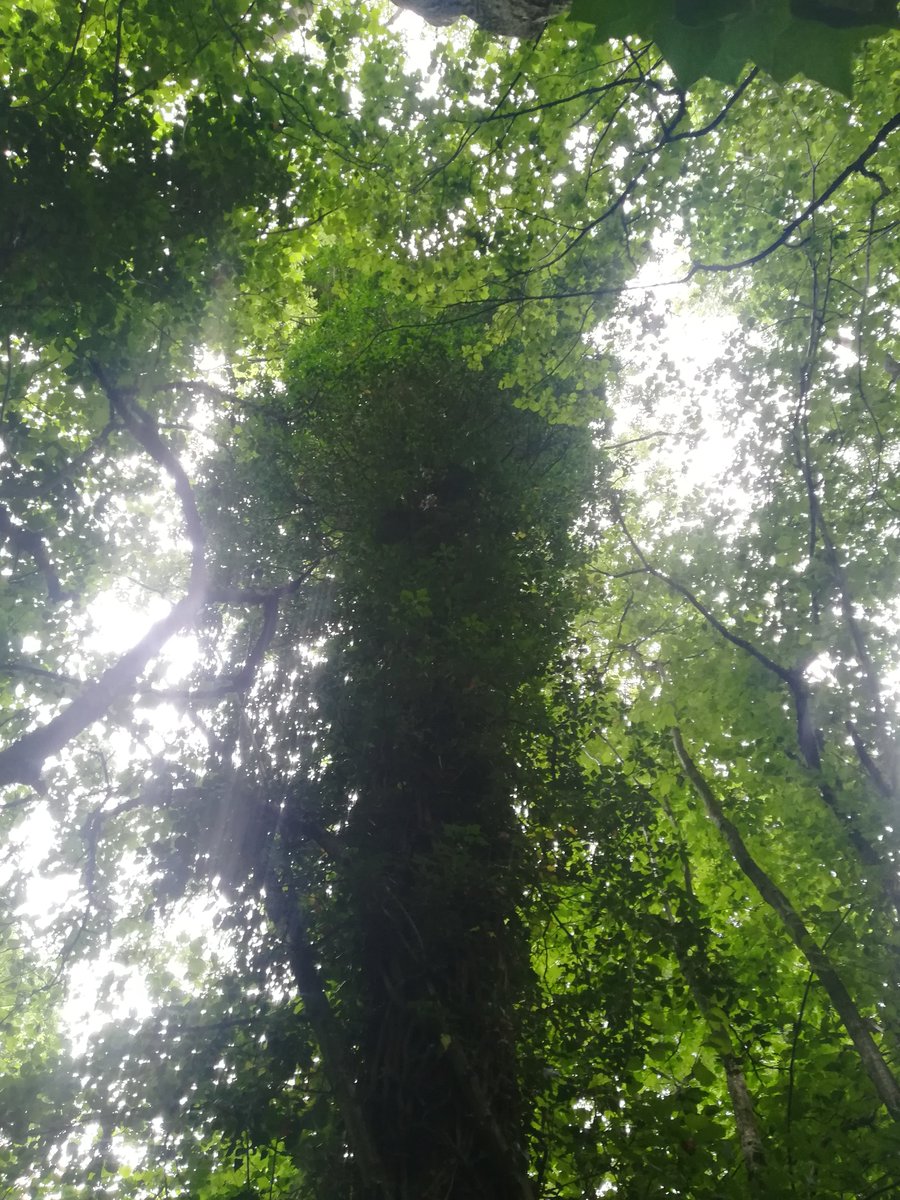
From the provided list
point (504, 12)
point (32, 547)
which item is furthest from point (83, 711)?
point (504, 12)

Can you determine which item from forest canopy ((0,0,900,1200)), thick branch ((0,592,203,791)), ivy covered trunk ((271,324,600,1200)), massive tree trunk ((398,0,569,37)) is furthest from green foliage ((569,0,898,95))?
thick branch ((0,592,203,791))

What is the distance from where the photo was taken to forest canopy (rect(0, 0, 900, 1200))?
3.67m

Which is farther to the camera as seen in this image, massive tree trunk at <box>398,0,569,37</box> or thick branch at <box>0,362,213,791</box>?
thick branch at <box>0,362,213,791</box>

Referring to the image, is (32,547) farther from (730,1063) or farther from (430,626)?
(730,1063)

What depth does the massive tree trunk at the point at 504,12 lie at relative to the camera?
12.0 feet

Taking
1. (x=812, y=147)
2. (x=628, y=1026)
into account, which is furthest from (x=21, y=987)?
(x=812, y=147)

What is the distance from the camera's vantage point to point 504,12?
12.2 feet

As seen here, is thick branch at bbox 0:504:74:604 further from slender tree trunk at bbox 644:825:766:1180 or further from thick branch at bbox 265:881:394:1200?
slender tree trunk at bbox 644:825:766:1180

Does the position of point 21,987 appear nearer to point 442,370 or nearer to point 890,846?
point 442,370

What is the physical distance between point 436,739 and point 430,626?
31.8 inches

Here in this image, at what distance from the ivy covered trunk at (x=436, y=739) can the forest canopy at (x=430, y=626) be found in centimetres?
3

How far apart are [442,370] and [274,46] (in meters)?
2.78

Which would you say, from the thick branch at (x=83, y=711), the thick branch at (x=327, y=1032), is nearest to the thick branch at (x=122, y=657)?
the thick branch at (x=83, y=711)

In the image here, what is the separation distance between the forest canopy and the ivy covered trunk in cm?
3
